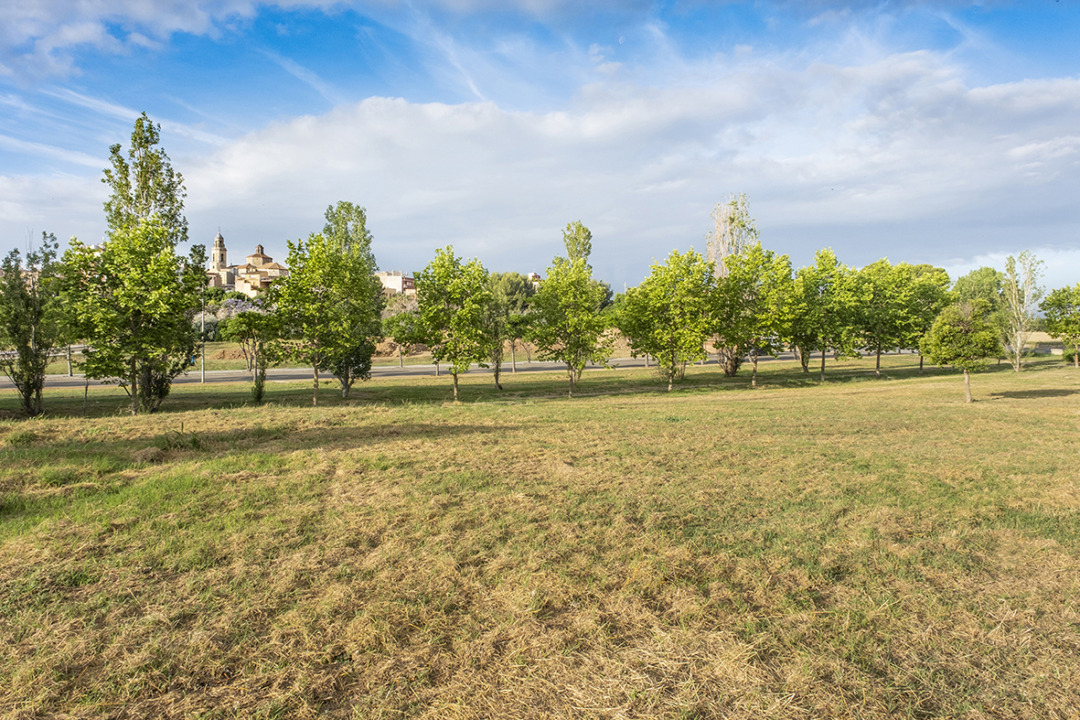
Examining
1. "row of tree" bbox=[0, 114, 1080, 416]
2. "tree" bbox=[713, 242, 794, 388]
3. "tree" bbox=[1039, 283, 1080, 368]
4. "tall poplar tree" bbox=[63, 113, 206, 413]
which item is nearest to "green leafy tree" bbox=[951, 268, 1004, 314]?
"tree" bbox=[1039, 283, 1080, 368]

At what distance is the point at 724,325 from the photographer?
39.5 m

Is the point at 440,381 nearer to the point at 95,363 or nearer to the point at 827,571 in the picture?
the point at 95,363

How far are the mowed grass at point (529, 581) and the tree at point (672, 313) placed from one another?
2350cm

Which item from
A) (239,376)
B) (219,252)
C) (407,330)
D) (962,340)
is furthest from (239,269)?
(962,340)

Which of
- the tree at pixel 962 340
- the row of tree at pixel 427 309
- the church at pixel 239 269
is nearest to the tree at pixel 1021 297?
the row of tree at pixel 427 309

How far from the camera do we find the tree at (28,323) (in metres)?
21.4

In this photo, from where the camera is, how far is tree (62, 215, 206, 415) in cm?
1973

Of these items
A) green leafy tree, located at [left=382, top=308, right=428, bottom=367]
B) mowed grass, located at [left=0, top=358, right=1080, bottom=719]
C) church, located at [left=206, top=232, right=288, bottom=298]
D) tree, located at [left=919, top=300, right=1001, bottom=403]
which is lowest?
mowed grass, located at [left=0, top=358, right=1080, bottom=719]

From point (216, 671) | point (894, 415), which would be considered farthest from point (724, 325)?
point (216, 671)

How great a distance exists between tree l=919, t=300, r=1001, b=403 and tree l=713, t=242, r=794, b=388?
11492 millimetres

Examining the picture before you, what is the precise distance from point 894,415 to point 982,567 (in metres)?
16.3

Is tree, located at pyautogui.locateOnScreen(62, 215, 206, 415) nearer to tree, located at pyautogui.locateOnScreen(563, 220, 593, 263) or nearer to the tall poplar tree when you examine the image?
the tall poplar tree

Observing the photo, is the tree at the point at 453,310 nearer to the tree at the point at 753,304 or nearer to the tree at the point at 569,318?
the tree at the point at 569,318

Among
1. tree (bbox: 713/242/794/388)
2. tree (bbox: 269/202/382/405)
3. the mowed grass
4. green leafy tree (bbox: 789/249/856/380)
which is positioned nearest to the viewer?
the mowed grass
